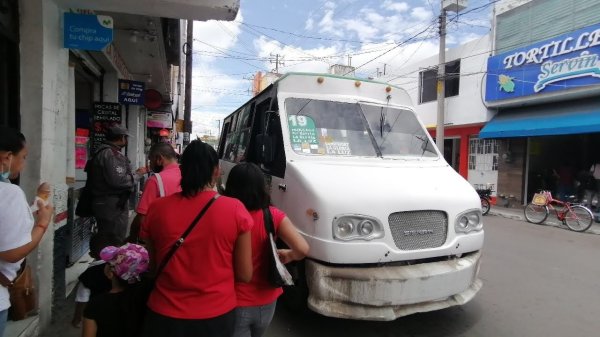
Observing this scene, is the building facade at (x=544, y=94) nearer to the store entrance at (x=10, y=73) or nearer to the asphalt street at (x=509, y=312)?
the asphalt street at (x=509, y=312)

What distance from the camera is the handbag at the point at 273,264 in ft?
7.55

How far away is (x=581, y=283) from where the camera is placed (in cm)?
562

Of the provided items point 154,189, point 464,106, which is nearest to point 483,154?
point 464,106

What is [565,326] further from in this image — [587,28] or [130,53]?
[587,28]

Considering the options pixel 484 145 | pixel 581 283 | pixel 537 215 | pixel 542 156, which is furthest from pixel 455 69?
pixel 581 283

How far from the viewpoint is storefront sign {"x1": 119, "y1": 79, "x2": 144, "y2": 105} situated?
878cm

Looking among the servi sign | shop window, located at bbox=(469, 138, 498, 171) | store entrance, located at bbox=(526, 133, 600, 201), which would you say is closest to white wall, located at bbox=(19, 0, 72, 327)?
the servi sign

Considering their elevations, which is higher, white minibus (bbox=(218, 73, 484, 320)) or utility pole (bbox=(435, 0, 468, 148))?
utility pole (bbox=(435, 0, 468, 148))

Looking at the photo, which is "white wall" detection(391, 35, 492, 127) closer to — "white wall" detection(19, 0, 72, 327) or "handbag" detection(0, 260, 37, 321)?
"white wall" detection(19, 0, 72, 327)

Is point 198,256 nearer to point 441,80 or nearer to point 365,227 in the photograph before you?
point 365,227

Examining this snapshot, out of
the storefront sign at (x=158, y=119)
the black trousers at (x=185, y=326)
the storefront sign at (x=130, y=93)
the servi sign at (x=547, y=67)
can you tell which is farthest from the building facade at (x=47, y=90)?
the servi sign at (x=547, y=67)

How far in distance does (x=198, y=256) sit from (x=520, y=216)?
12952 millimetres

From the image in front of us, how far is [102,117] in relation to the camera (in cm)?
734

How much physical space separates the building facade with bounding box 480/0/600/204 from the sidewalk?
863 mm
